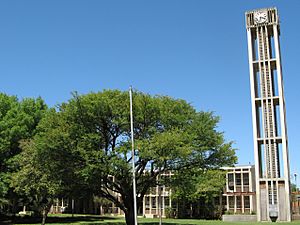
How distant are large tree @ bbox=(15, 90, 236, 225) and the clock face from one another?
28623mm

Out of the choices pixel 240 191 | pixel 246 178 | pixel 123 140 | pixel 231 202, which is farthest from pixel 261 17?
pixel 123 140

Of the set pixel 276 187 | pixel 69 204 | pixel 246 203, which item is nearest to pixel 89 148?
pixel 276 187

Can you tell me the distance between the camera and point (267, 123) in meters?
56.8

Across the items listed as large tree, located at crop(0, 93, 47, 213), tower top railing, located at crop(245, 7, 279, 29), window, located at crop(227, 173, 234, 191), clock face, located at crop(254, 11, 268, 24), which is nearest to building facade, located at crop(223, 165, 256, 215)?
window, located at crop(227, 173, 234, 191)

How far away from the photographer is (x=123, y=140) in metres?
33.7

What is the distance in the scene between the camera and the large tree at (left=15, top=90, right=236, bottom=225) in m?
31.6

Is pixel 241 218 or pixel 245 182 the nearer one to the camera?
pixel 241 218

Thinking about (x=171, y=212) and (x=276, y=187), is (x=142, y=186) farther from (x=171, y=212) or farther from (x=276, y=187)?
(x=171, y=212)

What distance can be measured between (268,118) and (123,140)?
29200 millimetres

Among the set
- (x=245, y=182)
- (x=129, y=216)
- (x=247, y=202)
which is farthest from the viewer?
(x=245, y=182)

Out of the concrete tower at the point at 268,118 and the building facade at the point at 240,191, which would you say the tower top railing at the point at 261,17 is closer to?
the concrete tower at the point at 268,118

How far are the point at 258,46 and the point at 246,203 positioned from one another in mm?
24176

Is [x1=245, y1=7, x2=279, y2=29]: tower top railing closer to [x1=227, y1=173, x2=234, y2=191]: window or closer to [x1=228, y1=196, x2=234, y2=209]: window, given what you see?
[x1=227, y1=173, x2=234, y2=191]: window

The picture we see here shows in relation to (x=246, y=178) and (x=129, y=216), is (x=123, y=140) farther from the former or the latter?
(x=246, y=178)
